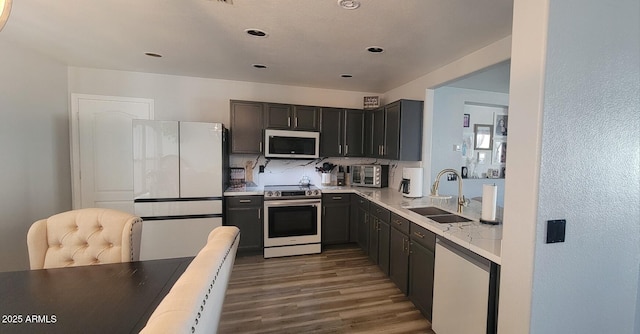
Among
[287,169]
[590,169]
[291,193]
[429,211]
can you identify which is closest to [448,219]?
[429,211]

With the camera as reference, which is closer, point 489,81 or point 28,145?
point 28,145

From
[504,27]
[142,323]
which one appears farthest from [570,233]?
[142,323]

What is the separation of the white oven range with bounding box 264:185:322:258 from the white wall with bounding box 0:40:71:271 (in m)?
2.45

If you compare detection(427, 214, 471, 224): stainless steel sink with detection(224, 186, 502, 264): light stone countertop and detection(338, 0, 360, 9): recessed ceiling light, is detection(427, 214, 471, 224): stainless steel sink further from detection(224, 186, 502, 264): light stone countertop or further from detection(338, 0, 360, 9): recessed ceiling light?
detection(338, 0, 360, 9): recessed ceiling light

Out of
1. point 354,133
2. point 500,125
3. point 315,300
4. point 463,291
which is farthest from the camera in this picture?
point 500,125

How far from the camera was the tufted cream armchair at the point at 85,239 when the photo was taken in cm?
145

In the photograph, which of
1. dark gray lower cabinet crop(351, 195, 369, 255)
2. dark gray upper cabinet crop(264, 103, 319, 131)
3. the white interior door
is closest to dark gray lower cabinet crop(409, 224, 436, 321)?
dark gray lower cabinet crop(351, 195, 369, 255)

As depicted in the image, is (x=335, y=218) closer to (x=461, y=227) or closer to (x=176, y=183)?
(x=461, y=227)

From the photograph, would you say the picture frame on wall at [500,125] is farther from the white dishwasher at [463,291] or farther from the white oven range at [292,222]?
the white dishwasher at [463,291]

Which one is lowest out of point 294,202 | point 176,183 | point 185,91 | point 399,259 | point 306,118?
point 399,259

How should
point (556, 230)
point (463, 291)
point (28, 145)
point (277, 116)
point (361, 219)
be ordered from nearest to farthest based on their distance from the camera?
1. point (556, 230)
2. point (463, 291)
3. point (28, 145)
4. point (361, 219)
5. point (277, 116)

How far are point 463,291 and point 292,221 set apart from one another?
2.19 meters

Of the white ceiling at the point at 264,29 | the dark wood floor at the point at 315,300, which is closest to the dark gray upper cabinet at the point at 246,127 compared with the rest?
the white ceiling at the point at 264,29

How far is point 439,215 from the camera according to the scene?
2.30 meters
